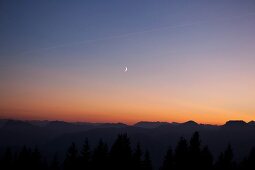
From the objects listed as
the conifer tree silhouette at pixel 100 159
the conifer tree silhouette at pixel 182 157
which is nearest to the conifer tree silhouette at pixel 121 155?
the conifer tree silhouette at pixel 100 159

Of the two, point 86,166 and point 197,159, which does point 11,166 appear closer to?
point 86,166

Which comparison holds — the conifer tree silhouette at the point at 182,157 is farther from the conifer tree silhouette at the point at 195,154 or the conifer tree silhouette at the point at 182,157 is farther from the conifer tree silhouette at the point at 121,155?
the conifer tree silhouette at the point at 121,155

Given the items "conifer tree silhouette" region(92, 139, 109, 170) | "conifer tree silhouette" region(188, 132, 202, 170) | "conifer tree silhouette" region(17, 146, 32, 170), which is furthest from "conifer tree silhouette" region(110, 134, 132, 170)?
"conifer tree silhouette" region(17, 146, 32, 170)

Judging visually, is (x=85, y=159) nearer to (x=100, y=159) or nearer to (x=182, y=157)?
(x=100, y=159)

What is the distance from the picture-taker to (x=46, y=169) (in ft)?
307

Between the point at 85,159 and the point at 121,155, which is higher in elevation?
the point at 121,155

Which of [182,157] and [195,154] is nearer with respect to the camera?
[195,154]

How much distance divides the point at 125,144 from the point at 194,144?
8.57 m

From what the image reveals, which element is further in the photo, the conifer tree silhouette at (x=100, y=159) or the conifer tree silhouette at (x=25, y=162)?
the conifer tree silhouette at (x=25, y=162)

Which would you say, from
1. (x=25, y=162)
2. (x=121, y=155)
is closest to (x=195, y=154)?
(x=121, y=155)

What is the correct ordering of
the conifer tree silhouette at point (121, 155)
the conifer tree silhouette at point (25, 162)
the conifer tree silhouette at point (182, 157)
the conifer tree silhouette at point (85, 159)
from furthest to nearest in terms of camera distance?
1. the conifer tree silhouette at point (25, 162)
2. the conifer tree silhouette at point (85, 159)
3. the conifer tree silhouette at point (182, 157)
4. the conifer tree silhouette at point (121, 155)

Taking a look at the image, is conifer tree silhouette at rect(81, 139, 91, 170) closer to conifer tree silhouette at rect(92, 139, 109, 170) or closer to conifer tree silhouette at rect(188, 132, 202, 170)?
conifer tree silhouette at rect(92, 139, 109, 170)

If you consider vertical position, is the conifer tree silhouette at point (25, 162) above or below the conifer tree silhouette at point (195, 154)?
below

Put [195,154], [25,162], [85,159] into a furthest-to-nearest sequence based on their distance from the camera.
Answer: [25,162]
[85,159]
[195,154]
